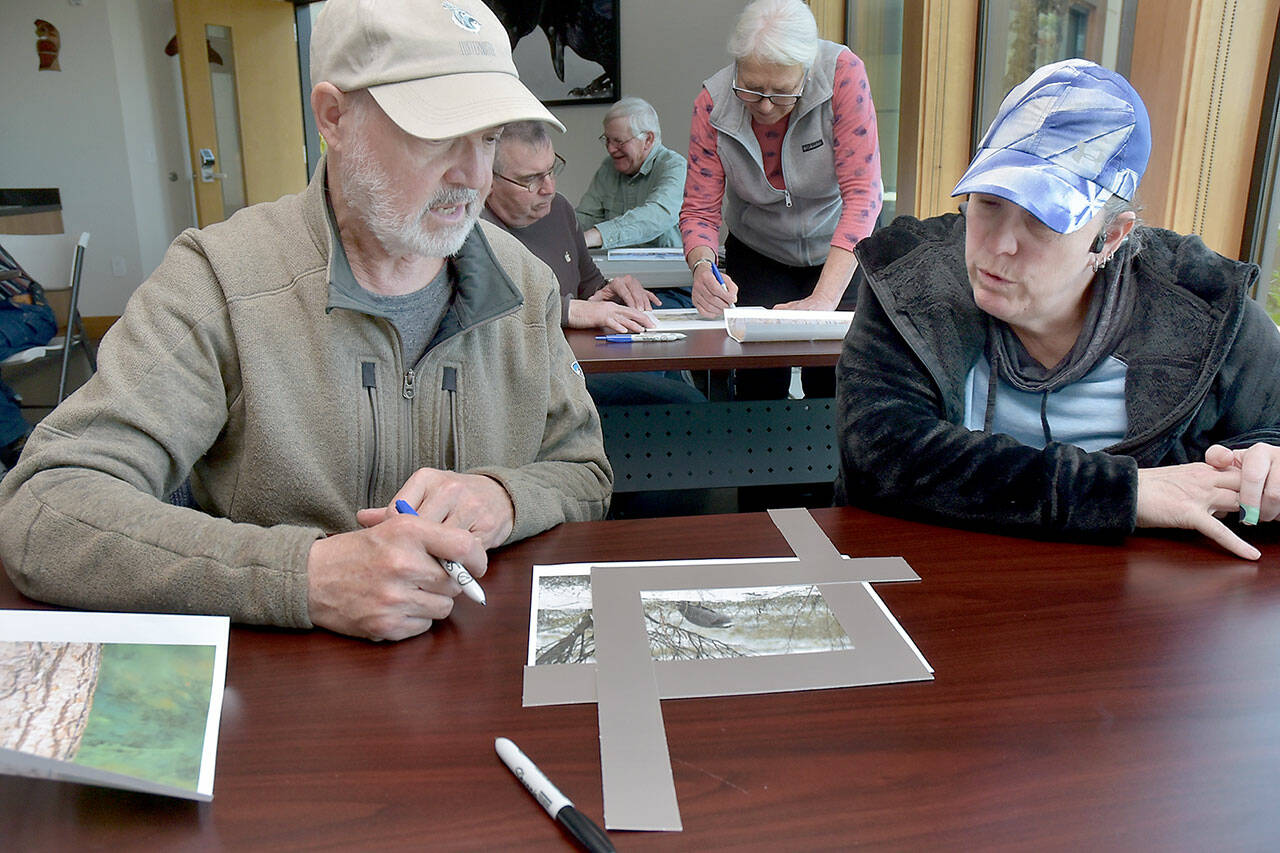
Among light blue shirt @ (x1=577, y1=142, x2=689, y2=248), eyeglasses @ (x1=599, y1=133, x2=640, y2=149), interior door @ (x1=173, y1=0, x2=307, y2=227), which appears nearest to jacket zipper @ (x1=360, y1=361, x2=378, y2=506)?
light blue shirt @ (x1=577, y1=142, x2=689, y2=248)

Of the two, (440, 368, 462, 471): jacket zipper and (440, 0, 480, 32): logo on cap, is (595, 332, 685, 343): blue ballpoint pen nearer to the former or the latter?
(440, 368, 462, 471): jacket zipper

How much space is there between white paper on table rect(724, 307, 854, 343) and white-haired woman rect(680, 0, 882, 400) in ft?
0.87

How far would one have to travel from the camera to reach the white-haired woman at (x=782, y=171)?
250 cm

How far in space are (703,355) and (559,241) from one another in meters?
0.93

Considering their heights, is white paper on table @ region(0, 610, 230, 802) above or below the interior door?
below

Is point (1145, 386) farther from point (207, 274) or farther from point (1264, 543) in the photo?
point (207, 274)

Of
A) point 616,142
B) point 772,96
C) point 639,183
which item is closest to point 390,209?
point 772,96

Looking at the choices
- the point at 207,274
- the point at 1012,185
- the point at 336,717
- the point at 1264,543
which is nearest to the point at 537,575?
the point at 336,717

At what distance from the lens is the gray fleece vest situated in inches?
102

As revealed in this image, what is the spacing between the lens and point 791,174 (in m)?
A: 2.71

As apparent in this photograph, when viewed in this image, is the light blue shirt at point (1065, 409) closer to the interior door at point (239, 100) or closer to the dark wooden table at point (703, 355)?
the dark wooden table at point (703, 355)

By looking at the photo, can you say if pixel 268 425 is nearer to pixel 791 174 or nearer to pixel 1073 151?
pixel 1073 151

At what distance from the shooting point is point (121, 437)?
3.39 feet

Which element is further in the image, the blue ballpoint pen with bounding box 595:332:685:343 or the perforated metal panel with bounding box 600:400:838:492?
the perforated metal panel with bounding box 600:400:838:492
